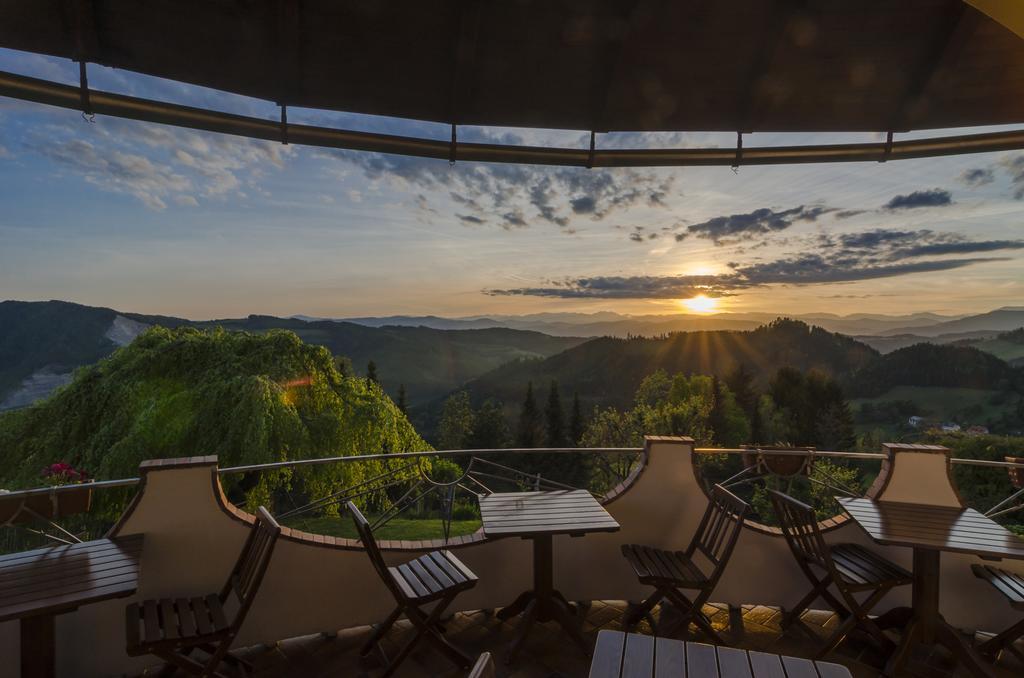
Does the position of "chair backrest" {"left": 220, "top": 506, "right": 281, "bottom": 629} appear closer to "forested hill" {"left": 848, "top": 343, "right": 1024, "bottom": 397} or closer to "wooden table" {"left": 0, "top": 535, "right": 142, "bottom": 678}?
"wooden table" {"left": 0, "top": 535, "right": 142, "bottom": 678}

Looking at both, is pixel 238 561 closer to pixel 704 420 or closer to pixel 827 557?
pixel 827 557

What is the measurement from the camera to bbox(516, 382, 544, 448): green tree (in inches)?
1964

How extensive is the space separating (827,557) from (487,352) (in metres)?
46.9

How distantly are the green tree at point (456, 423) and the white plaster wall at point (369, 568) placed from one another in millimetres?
42878

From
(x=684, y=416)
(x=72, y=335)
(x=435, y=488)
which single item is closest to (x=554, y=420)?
(x=684, y=416)

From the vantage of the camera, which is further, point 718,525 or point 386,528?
point 386,528

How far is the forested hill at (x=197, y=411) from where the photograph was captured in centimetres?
1625

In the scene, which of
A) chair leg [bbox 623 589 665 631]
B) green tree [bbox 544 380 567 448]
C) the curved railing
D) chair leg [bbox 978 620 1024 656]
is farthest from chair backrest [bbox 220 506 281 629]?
green tree [bbox 544 380 567 448]

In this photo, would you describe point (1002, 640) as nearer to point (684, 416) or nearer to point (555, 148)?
point (555, 148)

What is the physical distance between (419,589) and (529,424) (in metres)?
48.1

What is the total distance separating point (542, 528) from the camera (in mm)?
2939

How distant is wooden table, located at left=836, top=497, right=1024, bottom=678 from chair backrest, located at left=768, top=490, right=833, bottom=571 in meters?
0.23

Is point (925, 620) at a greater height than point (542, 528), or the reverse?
point (542, 528)

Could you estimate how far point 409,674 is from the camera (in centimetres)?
286
